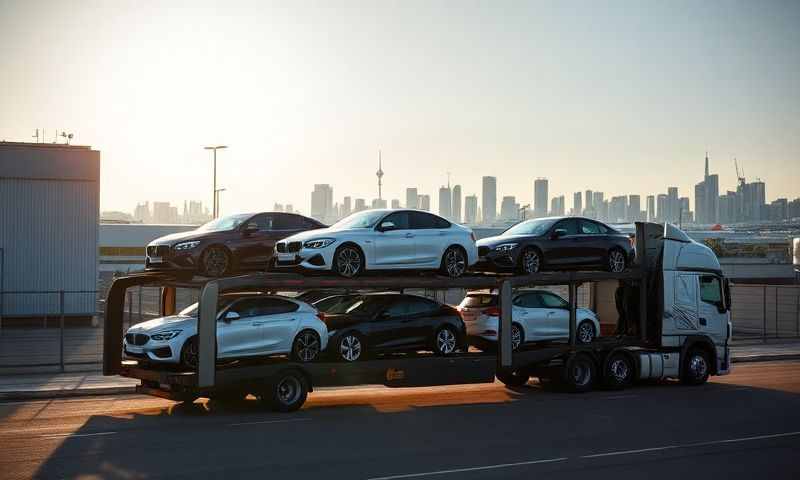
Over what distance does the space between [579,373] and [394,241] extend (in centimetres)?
584

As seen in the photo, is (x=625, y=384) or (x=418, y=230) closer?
(x=418, y=230)

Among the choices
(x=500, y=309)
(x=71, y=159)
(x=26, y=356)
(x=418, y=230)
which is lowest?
(x=26, y=356)

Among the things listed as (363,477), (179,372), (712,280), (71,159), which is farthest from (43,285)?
(363,477)

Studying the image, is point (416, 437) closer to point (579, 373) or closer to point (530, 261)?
point (530, 261)

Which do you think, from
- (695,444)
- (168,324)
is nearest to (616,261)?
(695,444)

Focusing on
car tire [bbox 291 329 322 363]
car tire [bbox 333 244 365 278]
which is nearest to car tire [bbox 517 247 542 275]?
car tire [bbox 333 244 365 278]

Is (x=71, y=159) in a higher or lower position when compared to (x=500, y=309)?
higher

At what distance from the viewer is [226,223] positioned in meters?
18.2

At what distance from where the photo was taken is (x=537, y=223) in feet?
68.2

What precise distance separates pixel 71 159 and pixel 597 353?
25356 mm

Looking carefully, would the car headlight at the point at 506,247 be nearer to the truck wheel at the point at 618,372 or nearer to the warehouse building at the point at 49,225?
the truck wheel at the point at 618,372

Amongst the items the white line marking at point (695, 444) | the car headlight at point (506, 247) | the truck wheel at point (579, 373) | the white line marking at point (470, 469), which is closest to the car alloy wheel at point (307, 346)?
the car headlight at point (506, 247)

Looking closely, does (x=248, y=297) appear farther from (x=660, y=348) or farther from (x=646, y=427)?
(x=660, y=348)

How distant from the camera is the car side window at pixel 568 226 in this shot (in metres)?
20.5
